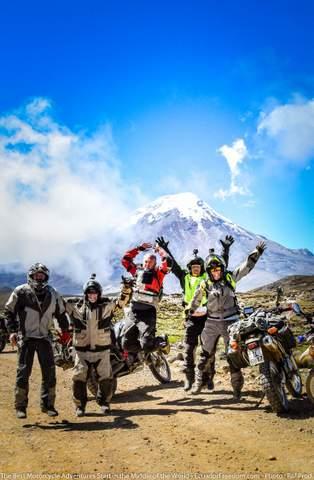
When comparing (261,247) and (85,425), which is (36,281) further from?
(261,247)

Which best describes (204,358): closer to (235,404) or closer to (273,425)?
(235,404)

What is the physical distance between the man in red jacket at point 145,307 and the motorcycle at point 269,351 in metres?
2.20

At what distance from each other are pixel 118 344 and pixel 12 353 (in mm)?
8991

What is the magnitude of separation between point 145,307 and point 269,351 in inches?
133

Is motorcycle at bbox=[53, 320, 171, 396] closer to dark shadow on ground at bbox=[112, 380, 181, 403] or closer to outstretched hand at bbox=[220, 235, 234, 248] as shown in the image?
dark shadow on ground at bbox=[112, 380, 181, 403]

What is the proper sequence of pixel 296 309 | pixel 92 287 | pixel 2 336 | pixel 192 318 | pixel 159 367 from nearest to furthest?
pixel 296 309 < pixel 92 287 < pixel 192 318 < pixel 159 367 < pixel 2 336

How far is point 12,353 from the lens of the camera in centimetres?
1656

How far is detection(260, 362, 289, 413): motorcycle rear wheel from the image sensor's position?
21.4 feet

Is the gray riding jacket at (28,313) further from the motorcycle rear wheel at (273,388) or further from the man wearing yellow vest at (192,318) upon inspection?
the motorcycle rear wheel at (273,388)

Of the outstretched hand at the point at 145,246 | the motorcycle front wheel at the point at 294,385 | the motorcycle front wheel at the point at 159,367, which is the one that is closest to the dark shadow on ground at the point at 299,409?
the motorcycle front wheel at the point at 294,385

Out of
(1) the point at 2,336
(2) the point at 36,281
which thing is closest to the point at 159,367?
(2) the point at 36,281

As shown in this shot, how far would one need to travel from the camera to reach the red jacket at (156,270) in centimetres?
948

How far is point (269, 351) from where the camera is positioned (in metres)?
6.75

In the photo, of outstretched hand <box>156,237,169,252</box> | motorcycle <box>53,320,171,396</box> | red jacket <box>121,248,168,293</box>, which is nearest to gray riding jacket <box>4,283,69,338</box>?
motorcycle <box>53,320,171,396</box>
